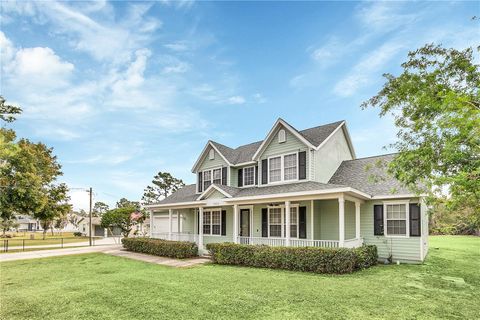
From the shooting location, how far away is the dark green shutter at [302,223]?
1502 cm

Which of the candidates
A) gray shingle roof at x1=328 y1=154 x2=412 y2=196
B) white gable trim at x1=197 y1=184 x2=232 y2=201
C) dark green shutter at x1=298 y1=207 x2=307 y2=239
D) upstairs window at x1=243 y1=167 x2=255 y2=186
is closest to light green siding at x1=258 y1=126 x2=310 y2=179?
A: upstairs window at x1=243 y1=167 x2=255 y2=186

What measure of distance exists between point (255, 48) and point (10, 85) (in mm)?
10364

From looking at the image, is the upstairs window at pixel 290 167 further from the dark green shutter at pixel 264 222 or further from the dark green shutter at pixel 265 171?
the dark green shutter at pixel 264 222

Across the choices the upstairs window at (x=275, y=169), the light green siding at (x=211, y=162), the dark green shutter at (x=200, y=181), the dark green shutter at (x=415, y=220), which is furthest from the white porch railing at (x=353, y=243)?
the dark green shutter at (x=200, y=181)

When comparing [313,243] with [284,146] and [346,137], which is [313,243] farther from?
[346,137]

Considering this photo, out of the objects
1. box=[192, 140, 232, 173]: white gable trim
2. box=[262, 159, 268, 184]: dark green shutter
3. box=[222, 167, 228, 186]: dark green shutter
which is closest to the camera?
box=[262, 159, 268, 184]: dark green shutter

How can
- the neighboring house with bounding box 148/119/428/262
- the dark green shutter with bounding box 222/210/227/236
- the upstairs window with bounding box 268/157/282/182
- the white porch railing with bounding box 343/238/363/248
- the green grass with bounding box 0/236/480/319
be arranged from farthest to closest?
the dark green shutter with bounding box 222/210/227/236, the upstairs window with bounding box 268/157/282/182, the neighboring house with bounding box 148/119/428/262, the white porch railing with bounding box 343/238/363/248, the green grass with bounding box 0/236/480/319

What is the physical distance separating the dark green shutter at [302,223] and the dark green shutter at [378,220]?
3307mm

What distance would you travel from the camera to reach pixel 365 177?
52.0 feet

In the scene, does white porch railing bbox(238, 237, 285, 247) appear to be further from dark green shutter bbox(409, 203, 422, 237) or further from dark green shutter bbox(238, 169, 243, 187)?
dark green shutter bbox(409, 203, 422, 237)

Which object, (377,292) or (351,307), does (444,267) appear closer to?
(377,292)

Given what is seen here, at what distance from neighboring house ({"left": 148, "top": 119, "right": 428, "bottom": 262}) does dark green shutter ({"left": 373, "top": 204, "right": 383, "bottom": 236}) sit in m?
0.01

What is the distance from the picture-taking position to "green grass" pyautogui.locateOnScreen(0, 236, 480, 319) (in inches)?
256

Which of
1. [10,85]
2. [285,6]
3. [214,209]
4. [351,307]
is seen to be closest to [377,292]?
[351,307]
